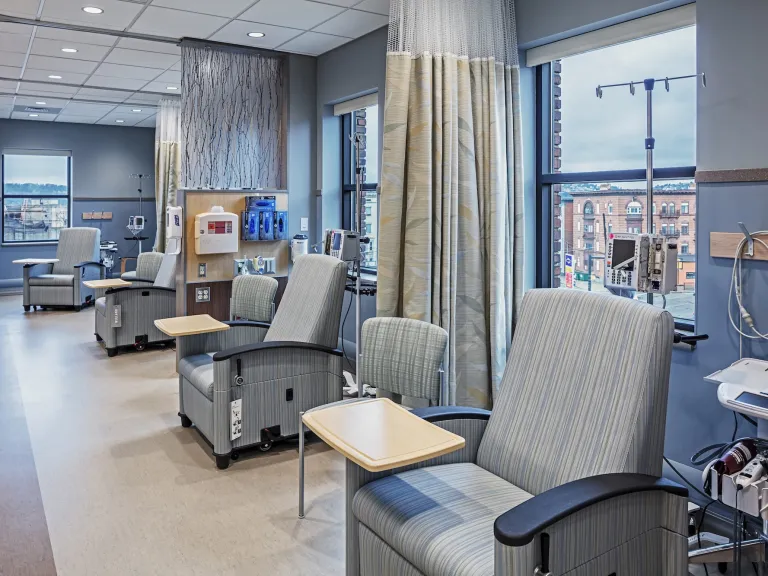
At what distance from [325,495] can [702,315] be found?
190 cm

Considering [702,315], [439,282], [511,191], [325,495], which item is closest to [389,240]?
[439,282]

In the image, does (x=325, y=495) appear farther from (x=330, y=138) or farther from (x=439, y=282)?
(x=330, y=138)

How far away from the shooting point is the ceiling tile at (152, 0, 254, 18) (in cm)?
423

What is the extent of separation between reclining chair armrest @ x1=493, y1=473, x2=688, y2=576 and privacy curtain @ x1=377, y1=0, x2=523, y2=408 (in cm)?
186

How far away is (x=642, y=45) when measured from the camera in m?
3.42

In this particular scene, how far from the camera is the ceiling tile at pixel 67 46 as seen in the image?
5297 mm

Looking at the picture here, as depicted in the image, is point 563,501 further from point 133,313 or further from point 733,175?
point 133,313

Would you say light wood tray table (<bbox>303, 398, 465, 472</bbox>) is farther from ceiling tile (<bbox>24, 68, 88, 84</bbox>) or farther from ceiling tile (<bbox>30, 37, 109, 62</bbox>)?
ceiling tile (<bbox>24, 68, 88, 84</bbox>)

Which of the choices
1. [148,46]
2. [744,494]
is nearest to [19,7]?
[148,46]

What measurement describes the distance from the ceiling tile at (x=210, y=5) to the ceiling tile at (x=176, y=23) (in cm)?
10

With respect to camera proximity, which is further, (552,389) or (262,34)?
(262,34)

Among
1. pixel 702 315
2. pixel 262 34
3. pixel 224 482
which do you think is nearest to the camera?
pixel 702 315

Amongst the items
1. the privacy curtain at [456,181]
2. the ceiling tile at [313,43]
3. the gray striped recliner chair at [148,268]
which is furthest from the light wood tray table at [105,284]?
the privacy curtain at [456,181]

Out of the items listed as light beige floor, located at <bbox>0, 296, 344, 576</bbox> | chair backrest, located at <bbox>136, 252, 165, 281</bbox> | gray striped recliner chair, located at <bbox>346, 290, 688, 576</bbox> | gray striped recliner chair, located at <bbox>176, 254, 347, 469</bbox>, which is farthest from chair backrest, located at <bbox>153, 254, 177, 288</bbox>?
gray striped recliner chair, located at <bbox>346, 290, 688, 576</bbox>
